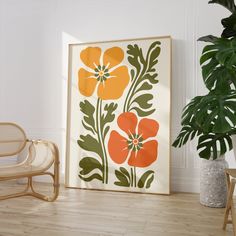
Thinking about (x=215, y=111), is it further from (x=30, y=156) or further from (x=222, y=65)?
(x=30, y=156)

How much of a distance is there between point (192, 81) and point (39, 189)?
214 centimetres

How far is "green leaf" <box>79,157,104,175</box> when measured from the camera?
127 inches

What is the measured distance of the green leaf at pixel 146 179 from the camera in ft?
10.0

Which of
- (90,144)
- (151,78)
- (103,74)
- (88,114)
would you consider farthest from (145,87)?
(90,144)

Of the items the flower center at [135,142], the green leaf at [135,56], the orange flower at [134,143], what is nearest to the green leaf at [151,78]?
the green leaf at [135,56]

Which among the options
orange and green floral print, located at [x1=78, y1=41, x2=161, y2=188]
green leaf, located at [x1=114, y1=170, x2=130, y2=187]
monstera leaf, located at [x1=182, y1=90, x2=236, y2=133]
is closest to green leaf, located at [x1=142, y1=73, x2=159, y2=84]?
orange and green floral print, located at [x1=78, y1=41, x2=161, y2=188]

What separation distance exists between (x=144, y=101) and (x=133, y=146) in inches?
20.8

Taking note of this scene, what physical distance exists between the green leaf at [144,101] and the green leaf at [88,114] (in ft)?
1.83

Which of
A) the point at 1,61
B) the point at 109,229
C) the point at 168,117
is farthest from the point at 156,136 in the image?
the point at 1,61

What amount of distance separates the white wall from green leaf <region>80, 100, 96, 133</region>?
310 mm

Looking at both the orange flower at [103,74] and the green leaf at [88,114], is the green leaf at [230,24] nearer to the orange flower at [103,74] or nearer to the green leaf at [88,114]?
the orange flower at [103,74]

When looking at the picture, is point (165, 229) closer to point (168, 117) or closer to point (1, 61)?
point (168, 117)

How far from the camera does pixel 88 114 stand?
3.30 metres

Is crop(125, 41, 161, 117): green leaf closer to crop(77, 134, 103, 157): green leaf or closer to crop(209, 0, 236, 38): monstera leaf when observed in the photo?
crop(77, 134, 103, 157): green leaf
